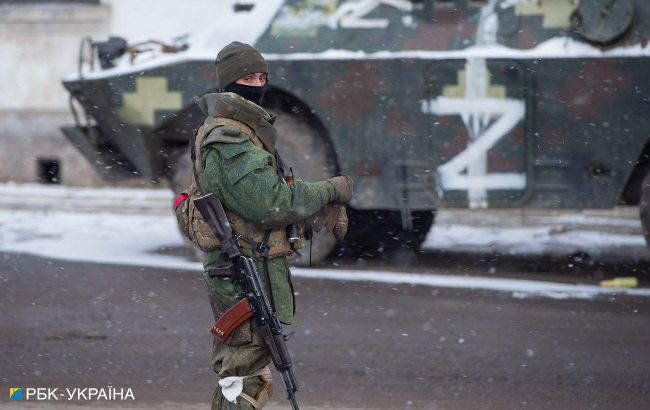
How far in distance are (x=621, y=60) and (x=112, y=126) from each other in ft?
11.7

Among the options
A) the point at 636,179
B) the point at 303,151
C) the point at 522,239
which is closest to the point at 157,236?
the point at 303,151

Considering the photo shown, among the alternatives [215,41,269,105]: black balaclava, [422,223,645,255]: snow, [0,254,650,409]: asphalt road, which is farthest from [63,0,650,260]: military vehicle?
[215,41,269,105]: black balaclava

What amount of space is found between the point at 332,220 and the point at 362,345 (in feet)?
7.51

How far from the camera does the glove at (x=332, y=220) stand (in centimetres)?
389

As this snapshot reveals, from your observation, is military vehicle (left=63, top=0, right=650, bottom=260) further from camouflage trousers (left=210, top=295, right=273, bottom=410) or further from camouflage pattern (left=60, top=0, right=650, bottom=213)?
camouflage trousers (left=210, top=295, right=273, bottom=410)

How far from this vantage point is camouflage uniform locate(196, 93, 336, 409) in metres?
3.71

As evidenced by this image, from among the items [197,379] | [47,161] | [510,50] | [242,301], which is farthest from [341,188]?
[47,161]

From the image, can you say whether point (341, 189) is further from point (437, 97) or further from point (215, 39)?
point (215, 39)

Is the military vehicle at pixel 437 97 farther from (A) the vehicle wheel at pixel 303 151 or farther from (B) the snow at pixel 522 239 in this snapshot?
(B) the snow at pixel 522 239

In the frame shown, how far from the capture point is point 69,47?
48.0 feet

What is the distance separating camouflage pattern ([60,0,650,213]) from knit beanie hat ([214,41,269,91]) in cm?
427

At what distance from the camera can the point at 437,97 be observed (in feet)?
26.3

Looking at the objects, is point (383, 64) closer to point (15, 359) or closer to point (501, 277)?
point (501, 277)

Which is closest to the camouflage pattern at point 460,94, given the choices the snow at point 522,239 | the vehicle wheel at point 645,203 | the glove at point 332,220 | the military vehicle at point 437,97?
the military vehicle at point 437,97
